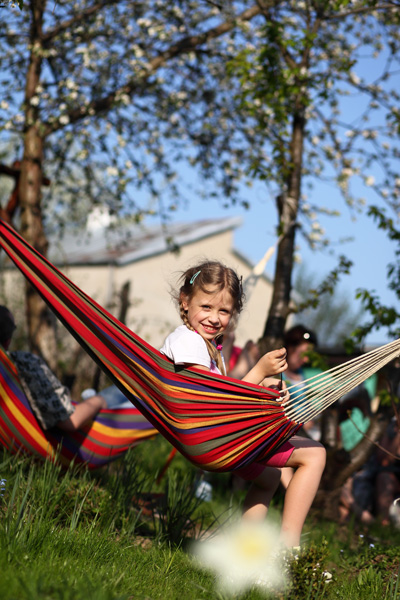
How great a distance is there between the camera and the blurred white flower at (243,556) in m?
2.31

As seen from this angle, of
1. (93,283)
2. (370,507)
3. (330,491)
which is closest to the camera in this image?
(330,491)

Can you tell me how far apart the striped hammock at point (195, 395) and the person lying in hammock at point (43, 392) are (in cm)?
74

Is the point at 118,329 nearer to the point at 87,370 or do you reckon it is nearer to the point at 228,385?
the point at 228,385

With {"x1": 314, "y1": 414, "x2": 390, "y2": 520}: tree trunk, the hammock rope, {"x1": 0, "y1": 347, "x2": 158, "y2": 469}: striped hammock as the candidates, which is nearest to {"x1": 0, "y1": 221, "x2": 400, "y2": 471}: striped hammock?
the hammock rope

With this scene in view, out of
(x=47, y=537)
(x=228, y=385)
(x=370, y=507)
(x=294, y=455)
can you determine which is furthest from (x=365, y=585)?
(x=370, y=507)

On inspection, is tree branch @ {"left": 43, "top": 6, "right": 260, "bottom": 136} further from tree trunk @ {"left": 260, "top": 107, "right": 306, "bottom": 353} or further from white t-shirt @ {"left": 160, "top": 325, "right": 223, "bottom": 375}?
white t-shirt @ {"left": 160, "top": 325, "right": 223, "bottom": 375}

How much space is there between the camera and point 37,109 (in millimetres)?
6270

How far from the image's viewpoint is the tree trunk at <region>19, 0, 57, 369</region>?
6219mm

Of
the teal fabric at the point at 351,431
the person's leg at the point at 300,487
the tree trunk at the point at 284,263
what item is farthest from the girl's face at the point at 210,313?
the teal fabric at the point at 351,431

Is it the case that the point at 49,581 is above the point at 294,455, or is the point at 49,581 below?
below

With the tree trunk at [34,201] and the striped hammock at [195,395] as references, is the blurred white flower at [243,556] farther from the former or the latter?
the tree trunk at [34,201]

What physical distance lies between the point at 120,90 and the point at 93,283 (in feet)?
36.6

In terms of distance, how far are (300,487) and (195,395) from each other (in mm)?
525

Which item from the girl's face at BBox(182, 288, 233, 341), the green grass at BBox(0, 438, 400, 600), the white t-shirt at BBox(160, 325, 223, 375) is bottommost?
the green grass at BBox(0, 438, 400, 600)
